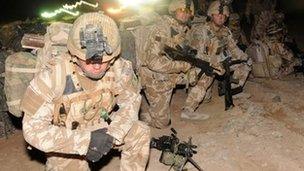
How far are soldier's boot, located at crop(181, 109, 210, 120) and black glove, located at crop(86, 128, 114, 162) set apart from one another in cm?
334

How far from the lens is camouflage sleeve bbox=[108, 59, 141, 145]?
3.93m

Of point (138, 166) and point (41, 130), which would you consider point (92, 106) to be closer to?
point (41, 130)

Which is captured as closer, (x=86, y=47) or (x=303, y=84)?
(x=86, y=47)

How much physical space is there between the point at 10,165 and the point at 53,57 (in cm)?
239

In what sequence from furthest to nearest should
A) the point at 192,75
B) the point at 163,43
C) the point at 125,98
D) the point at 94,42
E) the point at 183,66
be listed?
the point at 192,75, the point at 183,66, the point at 163,43, the point at 125,98, the point at 94,42

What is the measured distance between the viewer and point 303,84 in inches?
314

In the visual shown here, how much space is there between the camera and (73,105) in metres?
3.82

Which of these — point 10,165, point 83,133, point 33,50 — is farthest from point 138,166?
point 10,165

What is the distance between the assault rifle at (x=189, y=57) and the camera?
244 inches

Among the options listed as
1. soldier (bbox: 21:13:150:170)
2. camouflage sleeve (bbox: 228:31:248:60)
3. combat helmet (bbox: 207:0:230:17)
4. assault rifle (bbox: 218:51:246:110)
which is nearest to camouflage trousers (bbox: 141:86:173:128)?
assault rifle (bbox: 218:51:246:110)

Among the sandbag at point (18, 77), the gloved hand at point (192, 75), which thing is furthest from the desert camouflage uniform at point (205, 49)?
the sandbag at point (18, 77)

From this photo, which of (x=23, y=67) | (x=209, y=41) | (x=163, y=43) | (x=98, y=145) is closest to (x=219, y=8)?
(x=209, y=41)

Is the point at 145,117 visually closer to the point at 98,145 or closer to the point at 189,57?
the point at 189,57

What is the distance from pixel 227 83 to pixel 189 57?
3.69ft
